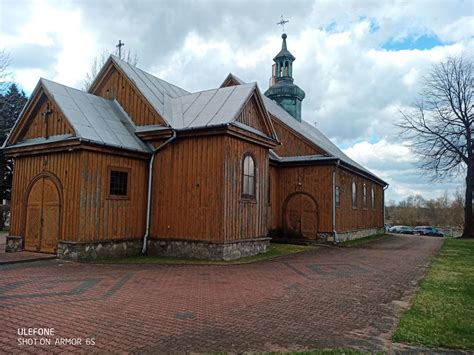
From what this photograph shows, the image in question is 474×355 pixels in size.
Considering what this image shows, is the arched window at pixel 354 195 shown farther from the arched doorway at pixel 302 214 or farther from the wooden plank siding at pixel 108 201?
the wooden plank siding at pixel 108 201

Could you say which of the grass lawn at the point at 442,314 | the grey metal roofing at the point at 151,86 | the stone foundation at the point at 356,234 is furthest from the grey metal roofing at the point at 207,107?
the stone foundation at the point at 356,234

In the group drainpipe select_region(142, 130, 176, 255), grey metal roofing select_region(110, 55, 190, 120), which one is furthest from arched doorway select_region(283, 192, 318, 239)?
drainpipe select_region(142, 130, 176, 255)

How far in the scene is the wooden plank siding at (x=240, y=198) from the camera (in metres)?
13.6

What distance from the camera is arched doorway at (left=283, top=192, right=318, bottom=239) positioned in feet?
68.2

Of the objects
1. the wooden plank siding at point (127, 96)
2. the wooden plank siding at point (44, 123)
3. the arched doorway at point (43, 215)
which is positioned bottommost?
the arched doorway at point (43, 215)

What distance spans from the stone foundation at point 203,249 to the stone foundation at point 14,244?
436 cm

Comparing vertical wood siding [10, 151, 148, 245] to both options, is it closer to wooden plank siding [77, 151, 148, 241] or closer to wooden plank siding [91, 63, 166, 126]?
wooden plank siding [77, 151, 148, 241]

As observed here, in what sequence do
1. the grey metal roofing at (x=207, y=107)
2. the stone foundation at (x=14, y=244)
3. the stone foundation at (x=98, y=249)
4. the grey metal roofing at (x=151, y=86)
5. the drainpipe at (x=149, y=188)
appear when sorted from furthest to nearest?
the grey metal roofing at (x=151, y=86) → the drainpipe at (x=149, y=188) → the grey metal roofing at (x=207, y=107) → the stone foundation at (x=14, y=244) → the stone foundation at (x=98, y=249)

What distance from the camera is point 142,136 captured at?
49.2 feet

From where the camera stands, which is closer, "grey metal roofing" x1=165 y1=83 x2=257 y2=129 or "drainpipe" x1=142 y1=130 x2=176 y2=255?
"grey metal roofing" x1=165 y1=83 x2=257 y2=129

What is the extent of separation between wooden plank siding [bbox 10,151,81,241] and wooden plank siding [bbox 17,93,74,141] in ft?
2.72

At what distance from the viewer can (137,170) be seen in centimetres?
1449

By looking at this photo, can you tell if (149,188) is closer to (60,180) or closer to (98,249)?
(98,249)

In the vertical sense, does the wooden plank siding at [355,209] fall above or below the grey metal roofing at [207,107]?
below
